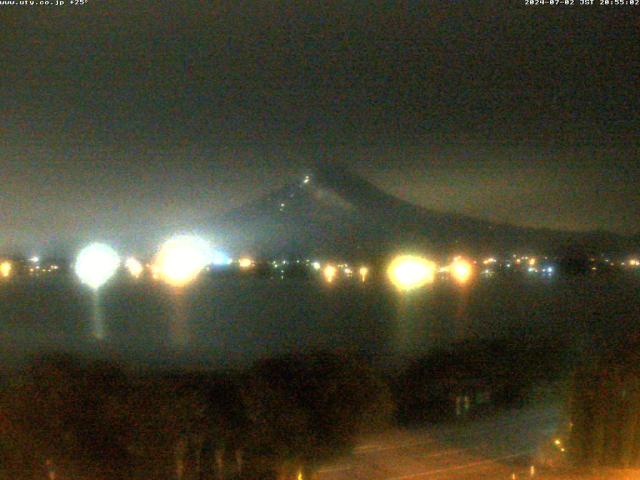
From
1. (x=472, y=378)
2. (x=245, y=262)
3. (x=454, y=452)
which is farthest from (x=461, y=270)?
(x=454, y=452)

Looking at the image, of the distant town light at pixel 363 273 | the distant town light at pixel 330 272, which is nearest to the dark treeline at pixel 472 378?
the distant town light at pixel 363 273

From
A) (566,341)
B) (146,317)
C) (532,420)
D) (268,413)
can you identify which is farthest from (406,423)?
(146,317)

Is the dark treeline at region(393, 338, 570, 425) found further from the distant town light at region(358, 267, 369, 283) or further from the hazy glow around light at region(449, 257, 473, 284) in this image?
the hazy glow around light at region(449, 257, 473, 284)

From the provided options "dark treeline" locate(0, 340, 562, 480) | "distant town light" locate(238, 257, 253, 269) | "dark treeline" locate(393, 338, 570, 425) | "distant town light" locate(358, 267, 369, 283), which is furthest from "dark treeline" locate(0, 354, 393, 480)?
"distant town light" locate(238, 257, 253, 269)

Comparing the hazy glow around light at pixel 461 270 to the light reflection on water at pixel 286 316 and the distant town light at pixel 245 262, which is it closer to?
the light reflection on water at pixel 286 316

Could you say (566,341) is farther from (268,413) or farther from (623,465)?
(268,413)
